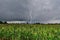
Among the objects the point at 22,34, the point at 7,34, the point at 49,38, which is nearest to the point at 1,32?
the point at 7,34

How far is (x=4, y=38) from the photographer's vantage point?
2798 centimetres

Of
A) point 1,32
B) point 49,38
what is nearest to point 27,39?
point 49,38

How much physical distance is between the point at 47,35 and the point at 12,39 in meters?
3.62

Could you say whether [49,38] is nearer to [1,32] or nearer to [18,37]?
[18,37]

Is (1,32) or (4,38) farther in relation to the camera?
(1,32)

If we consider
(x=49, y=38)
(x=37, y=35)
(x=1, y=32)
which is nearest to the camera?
(x=49, y=38)

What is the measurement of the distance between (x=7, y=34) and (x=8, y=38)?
5.45ft

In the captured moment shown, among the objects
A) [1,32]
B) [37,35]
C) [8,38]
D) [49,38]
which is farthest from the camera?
[1,32]

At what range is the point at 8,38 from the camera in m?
27.6

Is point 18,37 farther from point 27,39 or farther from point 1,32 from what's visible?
point 1,32

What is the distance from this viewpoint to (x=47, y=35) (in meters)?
24.8

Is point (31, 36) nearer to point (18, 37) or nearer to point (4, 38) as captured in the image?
point (18, 37)

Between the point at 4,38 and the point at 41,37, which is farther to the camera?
the point at 4,38

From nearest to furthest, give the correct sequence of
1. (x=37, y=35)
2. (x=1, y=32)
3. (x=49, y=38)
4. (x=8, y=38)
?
(x=49, y=38) → (x=37, y=35) → (x=8, y=38) → (x=1, y=32)
